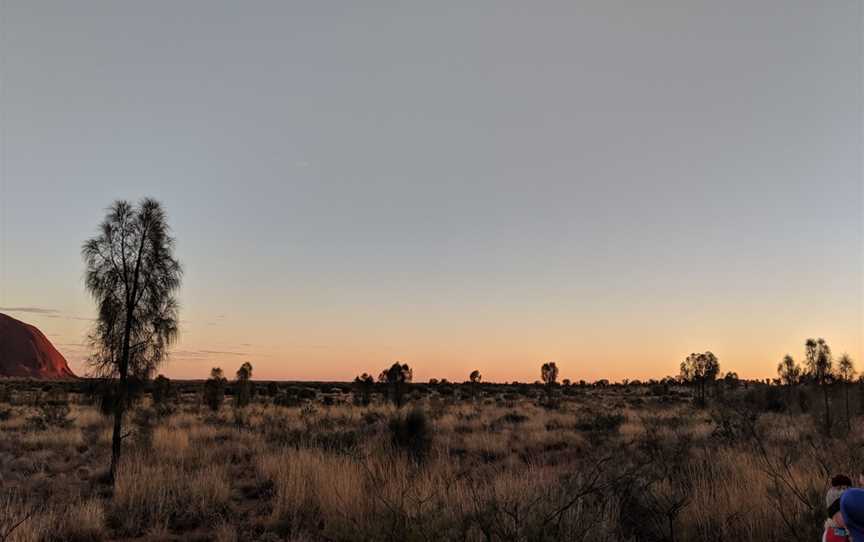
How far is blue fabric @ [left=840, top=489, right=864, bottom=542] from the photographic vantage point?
12.7 feet

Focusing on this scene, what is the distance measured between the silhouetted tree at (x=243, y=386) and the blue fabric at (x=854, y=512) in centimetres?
3302

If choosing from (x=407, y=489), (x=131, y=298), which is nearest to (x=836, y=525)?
(x=407, y=489)

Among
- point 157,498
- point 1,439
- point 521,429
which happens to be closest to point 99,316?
point 157,498

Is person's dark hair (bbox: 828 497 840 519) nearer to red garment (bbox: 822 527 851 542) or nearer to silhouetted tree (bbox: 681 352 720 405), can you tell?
red garment (bbox: 822 527 851 542)

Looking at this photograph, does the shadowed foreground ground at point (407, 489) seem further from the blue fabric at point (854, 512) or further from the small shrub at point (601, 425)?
the small shrub at point (601, 425)

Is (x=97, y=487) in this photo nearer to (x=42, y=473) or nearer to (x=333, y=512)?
(x=42, y=473)

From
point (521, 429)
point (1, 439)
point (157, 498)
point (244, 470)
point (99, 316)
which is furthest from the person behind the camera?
point (521, 429)

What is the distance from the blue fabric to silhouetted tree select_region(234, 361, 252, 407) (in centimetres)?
3302

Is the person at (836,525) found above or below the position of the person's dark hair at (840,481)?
below

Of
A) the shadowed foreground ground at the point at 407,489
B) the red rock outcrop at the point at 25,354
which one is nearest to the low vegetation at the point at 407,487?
the shadowed foreground ground at the point at 407,489

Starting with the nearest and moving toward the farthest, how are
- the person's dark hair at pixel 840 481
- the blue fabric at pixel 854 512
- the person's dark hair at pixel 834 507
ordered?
the blue fabric at pixel 854 512
the person's dark hair at pixel 834 507
the person's dark hair at pixel 840 481

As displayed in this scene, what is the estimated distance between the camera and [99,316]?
10734mm

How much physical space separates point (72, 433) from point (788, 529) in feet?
66.1

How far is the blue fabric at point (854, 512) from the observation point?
3.86 metres
